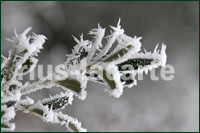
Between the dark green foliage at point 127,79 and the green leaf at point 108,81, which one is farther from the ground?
the dark green foliage at point 127,79

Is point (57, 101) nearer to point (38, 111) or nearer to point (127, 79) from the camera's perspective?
point (38, 111)

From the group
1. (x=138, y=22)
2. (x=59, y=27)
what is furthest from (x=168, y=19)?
(x=59, y=27)

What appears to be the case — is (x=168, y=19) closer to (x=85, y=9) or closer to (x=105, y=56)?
(x=85, y=9)

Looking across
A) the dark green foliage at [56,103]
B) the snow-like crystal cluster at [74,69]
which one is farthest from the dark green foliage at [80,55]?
the dark green foliage at [56,103]

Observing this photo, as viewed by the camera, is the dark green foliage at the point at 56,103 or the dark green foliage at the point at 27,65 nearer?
the dark green foliage at the point at 27,65

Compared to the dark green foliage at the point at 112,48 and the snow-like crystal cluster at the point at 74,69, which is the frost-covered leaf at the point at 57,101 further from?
the dark green foliage at the point at 112,48

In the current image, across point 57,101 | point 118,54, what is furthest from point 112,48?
point 57,101

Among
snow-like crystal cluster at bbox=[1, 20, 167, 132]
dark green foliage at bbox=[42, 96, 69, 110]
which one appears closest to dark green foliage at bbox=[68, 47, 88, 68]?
snow-like crystal cluster at bbox=[1, 20, 167, 132]

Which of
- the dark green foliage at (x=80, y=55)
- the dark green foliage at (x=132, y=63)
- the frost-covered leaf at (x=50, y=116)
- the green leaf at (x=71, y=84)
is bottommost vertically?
the frost-covered leaf at (x=50, y=116)
